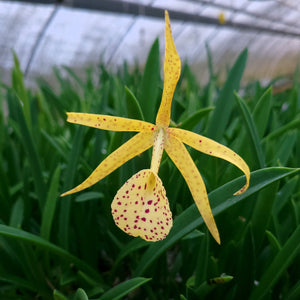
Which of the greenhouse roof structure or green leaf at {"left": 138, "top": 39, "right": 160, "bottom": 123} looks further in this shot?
the greenhouse roof structure

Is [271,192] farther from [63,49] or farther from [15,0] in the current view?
[63,49]

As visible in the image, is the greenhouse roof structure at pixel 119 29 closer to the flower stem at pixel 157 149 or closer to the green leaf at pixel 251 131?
the green leaf at pixel 251 131

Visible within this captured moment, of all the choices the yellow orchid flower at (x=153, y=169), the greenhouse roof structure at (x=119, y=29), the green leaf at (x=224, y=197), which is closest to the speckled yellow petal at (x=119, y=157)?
the yellow orchid flower at (x=153, y=169)

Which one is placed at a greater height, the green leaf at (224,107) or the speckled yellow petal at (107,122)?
the green leaf at (224,107)

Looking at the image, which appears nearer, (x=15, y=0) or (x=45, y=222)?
(x=45, y=222)

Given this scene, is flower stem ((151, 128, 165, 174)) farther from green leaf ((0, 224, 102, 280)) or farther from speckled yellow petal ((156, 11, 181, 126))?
green leaf ((0, 224, 102, 280))

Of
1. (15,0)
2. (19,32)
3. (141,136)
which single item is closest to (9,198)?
(141,136)

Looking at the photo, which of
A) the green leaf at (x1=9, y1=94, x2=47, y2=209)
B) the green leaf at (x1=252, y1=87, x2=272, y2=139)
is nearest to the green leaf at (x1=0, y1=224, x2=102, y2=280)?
the green leaf at (x1=9, y1=94, x2=47, y2=209)
